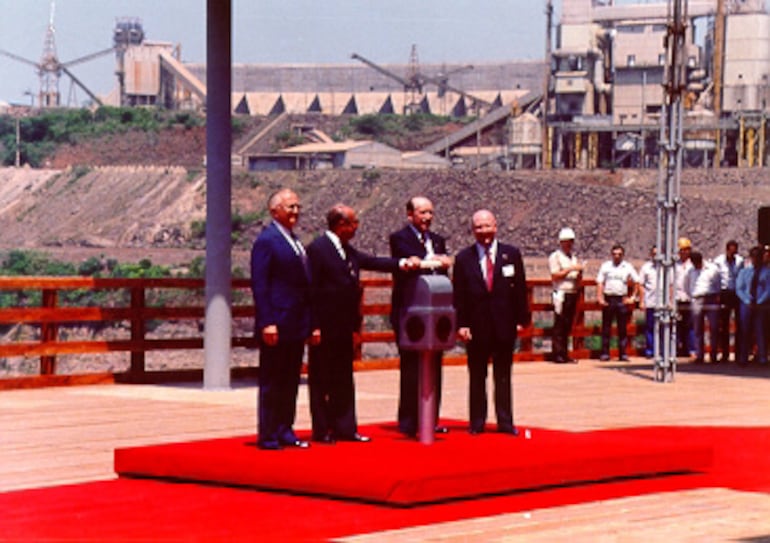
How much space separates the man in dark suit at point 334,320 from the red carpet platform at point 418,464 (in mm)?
208

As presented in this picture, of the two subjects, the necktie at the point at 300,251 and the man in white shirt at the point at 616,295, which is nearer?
the necktie at the point at 300,251

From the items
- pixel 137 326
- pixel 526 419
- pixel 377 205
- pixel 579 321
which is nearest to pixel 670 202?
pixel 579 321

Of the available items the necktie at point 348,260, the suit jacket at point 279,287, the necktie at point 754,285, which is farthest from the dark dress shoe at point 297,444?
the necktie at point 754,285

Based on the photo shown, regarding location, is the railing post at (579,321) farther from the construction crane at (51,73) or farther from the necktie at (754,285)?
the construction crane at (51,73)

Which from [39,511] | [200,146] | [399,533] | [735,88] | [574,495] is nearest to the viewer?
[399,533]

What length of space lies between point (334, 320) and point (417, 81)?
166m

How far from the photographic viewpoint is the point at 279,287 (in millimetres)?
9992

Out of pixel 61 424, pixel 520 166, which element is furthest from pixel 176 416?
pixel 520 166

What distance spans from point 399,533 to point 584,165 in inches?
4621

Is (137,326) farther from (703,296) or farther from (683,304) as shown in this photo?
(683,304)

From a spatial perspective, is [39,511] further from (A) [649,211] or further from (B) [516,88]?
(B) [516,88]

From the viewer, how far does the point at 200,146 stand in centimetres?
15875

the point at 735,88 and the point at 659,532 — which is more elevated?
the point at 735,88

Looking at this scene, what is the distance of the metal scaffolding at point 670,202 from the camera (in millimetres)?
18391
